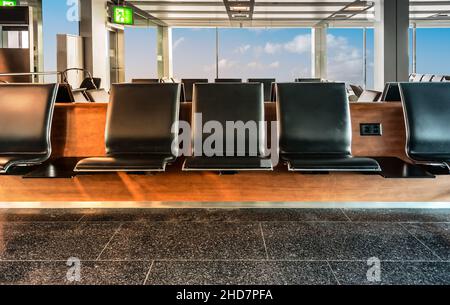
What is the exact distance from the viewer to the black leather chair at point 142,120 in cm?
316

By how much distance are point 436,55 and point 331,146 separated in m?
11.7

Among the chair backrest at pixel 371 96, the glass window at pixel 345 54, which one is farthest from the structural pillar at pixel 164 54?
the chair backrest at pixel 371 96

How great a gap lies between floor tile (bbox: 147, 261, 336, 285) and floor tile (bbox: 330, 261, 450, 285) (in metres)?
0.07

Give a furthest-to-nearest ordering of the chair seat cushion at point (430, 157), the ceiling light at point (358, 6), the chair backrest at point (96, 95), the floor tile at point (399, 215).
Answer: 1. the ceiling light at point (358, 6)
2. the chair backrest at point (96, 95)
3. the floor tile at point (399, 215)
4. the chair seat cushion at point (430, 157)

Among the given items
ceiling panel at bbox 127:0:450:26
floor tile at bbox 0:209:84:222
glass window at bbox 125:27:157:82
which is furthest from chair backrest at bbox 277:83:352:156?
glass window at bbox 125:27:157:82

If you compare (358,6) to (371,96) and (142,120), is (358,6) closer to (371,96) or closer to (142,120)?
(371,96)

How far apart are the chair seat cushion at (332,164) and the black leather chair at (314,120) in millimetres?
203

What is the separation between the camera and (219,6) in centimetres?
1097

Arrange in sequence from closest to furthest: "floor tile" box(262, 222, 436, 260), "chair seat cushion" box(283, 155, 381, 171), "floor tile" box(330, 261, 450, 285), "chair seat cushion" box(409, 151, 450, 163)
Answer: "floor tile" box(330, 261, 450, 285), "floor tile" box(262, 222, 436, 260), "chair seat cushion" box(283, 155, 381, 171), "chair seat cushion" box(409, 151, 450, 163)

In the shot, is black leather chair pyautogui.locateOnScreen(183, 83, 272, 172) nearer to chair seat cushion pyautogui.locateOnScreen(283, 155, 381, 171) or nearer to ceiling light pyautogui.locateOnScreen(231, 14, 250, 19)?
chair seat cushion pyautogui.locateOnScreen(283, 155, 381, 171)

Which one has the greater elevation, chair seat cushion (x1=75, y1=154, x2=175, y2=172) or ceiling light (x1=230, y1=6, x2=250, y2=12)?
ceiling light (x1=230, y1=6, x2=250, y2=12)

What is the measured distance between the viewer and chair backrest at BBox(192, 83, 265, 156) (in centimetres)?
314

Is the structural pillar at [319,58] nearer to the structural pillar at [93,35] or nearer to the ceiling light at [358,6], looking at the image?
the ceiling light at [358,6]
